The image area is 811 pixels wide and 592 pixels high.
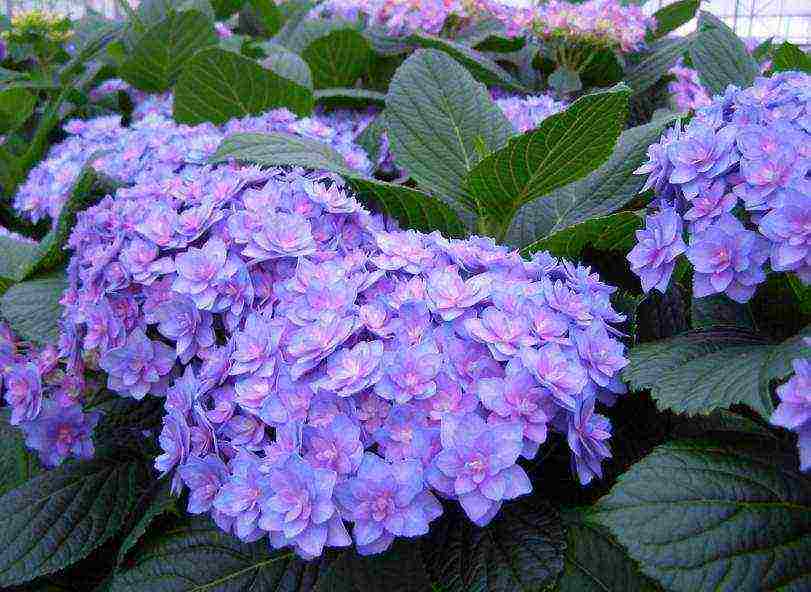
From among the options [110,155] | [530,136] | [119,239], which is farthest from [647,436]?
[110,155]

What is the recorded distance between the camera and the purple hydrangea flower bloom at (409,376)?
76 centimetres

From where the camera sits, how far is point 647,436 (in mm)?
956

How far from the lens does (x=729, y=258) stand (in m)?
0.83

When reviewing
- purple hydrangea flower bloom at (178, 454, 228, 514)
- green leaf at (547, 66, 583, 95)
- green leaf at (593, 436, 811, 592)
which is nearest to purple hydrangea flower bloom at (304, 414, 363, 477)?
purple hydrangea flower bloom at (178, 454, 228, 514)

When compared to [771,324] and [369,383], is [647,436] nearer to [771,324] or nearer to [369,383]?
[771,324]

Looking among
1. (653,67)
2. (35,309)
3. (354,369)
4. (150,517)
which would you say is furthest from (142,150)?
(653,67)

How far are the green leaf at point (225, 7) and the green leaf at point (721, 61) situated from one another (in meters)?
1.88

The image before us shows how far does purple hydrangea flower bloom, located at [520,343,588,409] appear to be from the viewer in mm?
767

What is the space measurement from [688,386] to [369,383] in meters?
0.30

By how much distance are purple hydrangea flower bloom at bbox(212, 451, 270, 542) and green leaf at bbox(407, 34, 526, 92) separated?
1186 millimetres

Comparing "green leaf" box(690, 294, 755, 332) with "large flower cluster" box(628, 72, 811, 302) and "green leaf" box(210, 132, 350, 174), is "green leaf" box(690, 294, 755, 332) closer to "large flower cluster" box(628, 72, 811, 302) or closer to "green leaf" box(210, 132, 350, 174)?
"large flower cluster" box(628, 72, 811, 302)

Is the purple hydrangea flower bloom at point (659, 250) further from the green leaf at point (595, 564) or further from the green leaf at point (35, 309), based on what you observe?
the green leaf at point (35, 309)

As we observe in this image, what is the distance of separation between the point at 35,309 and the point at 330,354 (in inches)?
21.9

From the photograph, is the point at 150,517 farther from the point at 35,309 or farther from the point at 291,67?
the point at 291,67
